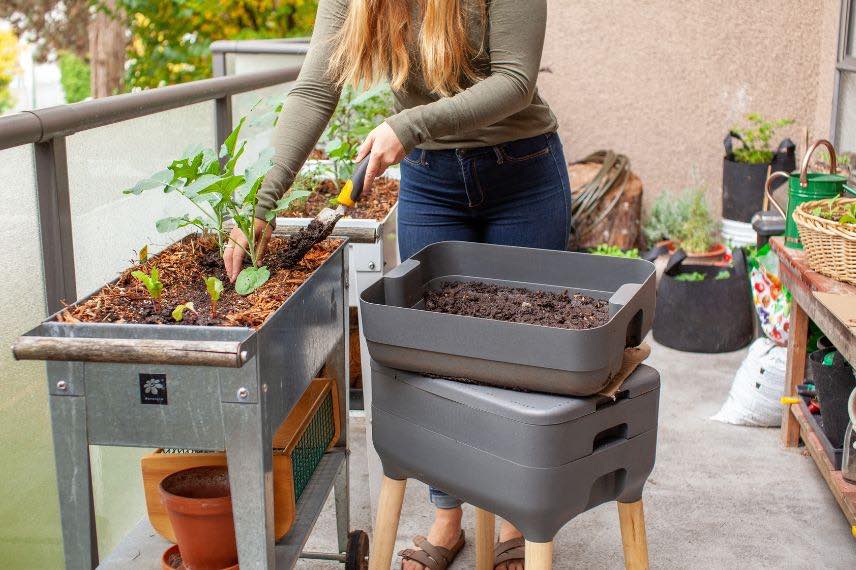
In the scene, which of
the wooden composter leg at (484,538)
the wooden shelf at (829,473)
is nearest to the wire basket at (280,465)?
the wooden composter leg at (484,538)

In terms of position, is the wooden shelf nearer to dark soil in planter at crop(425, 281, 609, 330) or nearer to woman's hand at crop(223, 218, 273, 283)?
dark soil in planter at crop(425, 281, 609, 330)

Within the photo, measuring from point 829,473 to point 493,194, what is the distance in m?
1.25

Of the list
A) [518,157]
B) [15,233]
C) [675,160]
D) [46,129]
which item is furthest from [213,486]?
[675,160]

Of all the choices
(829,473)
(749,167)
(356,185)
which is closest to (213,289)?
(356,185)

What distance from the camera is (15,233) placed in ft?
6.31

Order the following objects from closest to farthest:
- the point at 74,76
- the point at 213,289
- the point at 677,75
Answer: the point at 213,289 < the point at 677,75 < the point at 74,76

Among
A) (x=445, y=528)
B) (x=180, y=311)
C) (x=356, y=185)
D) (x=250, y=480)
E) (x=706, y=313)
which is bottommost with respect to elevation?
(x=445, y=528)

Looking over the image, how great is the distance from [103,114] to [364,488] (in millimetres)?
1285

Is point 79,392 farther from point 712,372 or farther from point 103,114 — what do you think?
point 712,372

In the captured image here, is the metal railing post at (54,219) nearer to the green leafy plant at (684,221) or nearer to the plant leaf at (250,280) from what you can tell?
the plant leaf at (250,280)

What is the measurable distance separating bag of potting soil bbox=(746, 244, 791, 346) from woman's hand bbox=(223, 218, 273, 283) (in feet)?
6.25

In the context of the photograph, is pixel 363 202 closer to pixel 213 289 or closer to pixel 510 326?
pixel 213 289

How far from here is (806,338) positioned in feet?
9.72

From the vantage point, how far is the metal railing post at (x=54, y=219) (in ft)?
6.47
